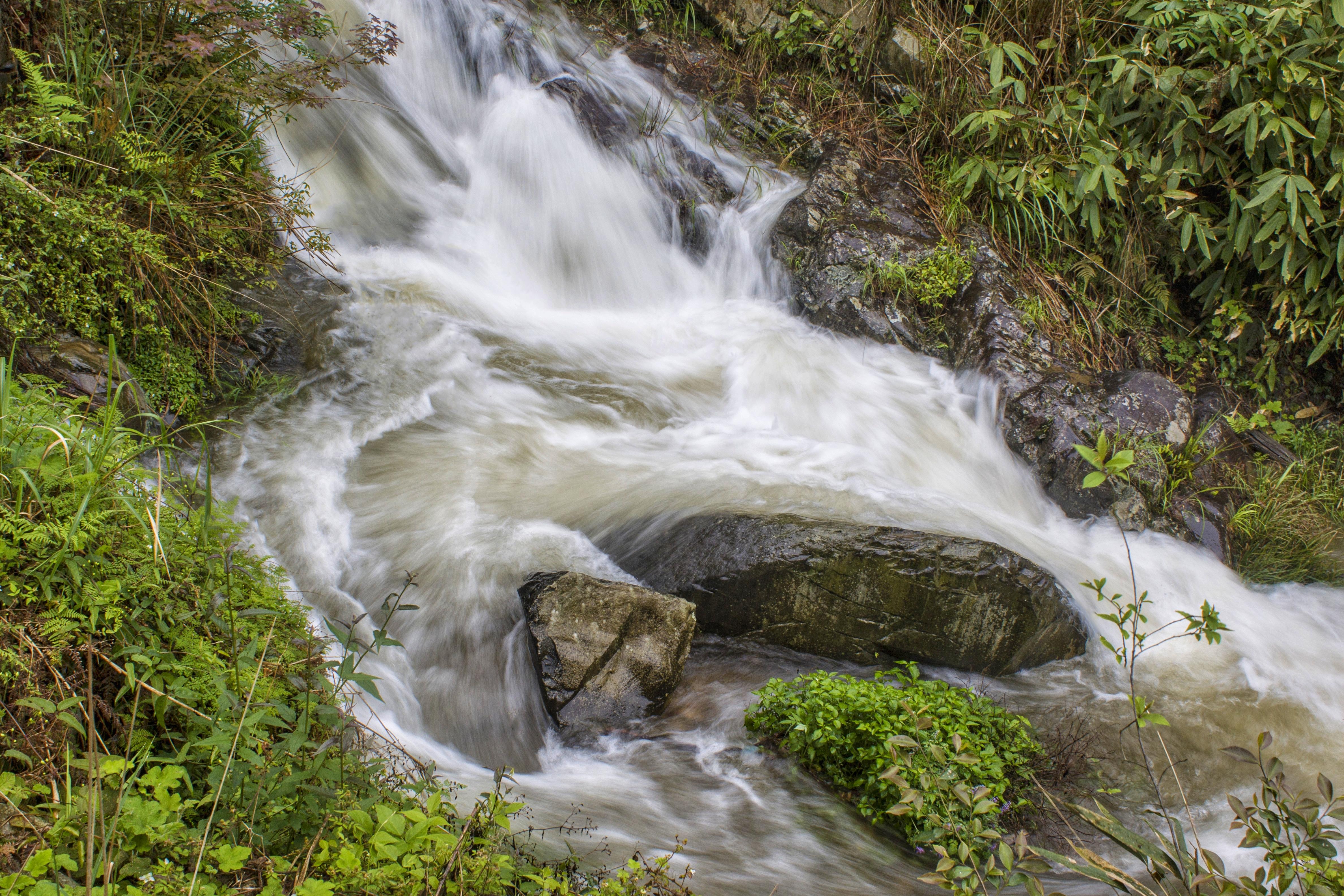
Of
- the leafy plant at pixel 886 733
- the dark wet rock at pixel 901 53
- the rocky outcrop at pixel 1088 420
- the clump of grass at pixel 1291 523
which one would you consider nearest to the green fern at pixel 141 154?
the leafy plant at pixel 886 733

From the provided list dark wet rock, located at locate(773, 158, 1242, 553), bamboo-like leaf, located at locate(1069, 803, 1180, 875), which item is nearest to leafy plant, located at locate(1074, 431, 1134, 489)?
bamboo-like leaf, located at locate(1069, 803, 1180, 875)

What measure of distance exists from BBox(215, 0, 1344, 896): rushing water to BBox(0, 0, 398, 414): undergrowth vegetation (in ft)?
2.15

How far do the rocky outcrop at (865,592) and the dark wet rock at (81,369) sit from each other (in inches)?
95.7

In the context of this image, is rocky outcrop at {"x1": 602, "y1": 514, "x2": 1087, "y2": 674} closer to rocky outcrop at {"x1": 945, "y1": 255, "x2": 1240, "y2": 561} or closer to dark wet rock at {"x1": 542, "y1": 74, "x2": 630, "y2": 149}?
rocky outcrop at {"x1": 945, "y1": 255, "x2": 1240, "y2": 561}

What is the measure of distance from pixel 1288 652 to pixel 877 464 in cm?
246

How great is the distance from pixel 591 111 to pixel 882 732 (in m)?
5.81

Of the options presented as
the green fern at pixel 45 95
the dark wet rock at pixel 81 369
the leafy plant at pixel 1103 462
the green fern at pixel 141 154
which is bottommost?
the dark wet rock at pixel 81 369

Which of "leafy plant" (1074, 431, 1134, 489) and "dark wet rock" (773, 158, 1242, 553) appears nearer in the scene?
"leafy plant" (1074, 431, 1134, 489)

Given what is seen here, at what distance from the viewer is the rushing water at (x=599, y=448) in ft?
10.2

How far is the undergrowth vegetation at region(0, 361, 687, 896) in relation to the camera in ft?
5.22

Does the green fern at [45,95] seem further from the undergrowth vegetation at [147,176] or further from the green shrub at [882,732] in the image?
the green shrub at [882,732]

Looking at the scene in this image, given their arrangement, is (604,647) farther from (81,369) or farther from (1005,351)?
(1005,351)

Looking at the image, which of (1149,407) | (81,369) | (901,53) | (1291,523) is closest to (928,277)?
(1149,407)

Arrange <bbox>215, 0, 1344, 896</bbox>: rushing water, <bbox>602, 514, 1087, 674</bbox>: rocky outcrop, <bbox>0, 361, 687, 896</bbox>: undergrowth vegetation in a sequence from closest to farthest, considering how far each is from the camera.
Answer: <bbox>0, 361, 687, 896</bbox>: undergrowth vegetation, <bbox>215, 0, 1344, 896</bbox>: rushing water, <bbox>602, 514, 1087, 674</bbox>: rocky outcrop
